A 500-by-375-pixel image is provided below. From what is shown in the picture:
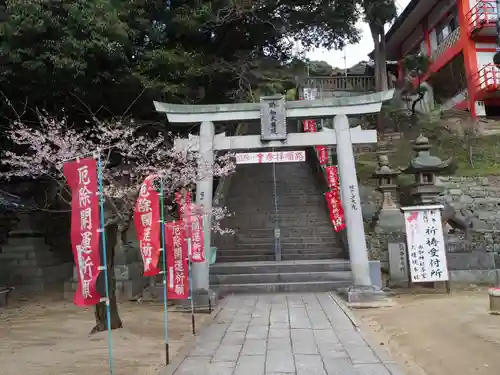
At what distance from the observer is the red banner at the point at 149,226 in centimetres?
673

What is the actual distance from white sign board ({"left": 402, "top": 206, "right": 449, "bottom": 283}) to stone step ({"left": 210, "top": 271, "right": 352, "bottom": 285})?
6.38 feet

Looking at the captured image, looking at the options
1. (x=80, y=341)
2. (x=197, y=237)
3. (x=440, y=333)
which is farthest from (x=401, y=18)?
(x=80, y=341)

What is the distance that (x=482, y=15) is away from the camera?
21562 mm

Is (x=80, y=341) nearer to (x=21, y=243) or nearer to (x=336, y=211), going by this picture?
(x=21, y=243)

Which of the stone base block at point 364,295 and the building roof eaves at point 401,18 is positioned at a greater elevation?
the building roof eaves at point 401,18

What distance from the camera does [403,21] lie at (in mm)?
27969

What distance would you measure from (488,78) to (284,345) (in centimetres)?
1996

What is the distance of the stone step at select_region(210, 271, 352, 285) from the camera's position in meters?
12.1

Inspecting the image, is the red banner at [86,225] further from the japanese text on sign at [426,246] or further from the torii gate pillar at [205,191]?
the japanese text on sign at [426,246]

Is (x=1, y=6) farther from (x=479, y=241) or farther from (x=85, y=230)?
(x=479, y=241)

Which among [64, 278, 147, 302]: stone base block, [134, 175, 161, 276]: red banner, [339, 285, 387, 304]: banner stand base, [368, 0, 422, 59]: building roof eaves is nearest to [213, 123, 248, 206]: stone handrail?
[64, 278, 147, 302]: stone base block

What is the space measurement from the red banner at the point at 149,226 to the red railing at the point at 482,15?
67.0 feet

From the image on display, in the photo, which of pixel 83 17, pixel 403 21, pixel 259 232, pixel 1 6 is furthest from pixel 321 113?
pixel 403 21

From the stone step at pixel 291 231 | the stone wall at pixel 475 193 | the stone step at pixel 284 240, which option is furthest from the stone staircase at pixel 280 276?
the stone wall at pixel 475 193
